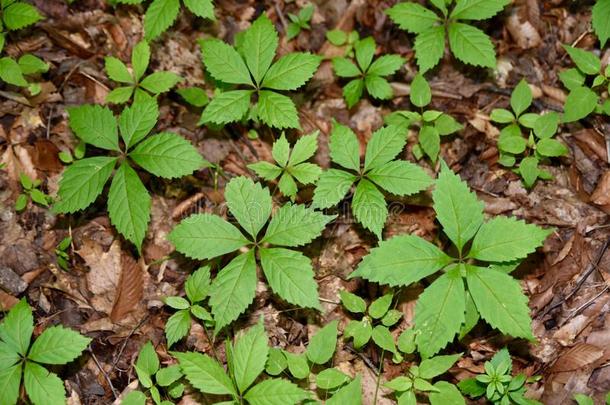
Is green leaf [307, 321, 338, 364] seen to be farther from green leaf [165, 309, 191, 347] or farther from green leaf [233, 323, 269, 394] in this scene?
green leaf [165, 309, 191, 347]

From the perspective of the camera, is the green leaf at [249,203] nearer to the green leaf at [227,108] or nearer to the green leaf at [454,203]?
the green leaf at [227,108]

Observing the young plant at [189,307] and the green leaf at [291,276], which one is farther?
the young plant at [189,307]

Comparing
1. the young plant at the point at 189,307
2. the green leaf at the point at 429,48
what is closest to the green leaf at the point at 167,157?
the young plant at the point at 189,307

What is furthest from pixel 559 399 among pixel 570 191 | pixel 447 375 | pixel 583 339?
pixel 570 191

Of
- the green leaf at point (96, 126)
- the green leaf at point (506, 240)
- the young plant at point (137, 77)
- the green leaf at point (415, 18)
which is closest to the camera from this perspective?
the green leaf at point (506, 240)

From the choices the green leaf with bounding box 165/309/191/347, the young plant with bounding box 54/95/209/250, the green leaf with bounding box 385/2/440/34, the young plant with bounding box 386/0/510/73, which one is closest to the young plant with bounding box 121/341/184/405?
the green leaf with bounding box 165/309/191/347
